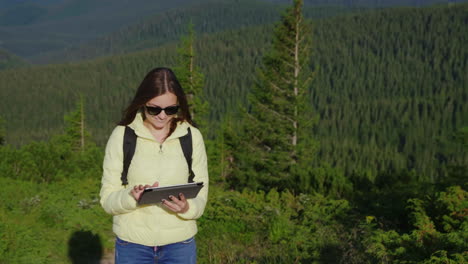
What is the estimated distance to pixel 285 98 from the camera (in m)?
25.8

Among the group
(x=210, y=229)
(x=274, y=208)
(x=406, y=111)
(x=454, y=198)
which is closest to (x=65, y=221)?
(x=210, y=229)

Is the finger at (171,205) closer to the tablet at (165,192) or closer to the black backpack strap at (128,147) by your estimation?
the tablet at (165,192)

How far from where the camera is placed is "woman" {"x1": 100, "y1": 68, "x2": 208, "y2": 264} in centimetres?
338

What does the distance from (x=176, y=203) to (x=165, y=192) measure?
0.17m

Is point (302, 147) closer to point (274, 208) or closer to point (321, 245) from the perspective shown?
point (274, 208)

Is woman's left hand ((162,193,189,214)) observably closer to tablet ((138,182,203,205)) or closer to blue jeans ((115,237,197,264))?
tablet ((138,182,203,205))

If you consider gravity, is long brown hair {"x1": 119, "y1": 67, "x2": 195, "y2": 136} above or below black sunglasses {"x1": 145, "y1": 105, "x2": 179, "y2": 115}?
above

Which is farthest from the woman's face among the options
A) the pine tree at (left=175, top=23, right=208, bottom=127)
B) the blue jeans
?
the pine tree at (left=175, top=23, right=208, bottom=127)

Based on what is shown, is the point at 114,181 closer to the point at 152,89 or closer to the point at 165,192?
the point at 165,192

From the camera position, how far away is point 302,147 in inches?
944

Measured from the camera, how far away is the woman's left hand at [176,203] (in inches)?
127

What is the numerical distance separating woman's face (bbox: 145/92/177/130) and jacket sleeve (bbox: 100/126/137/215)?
0.78ft

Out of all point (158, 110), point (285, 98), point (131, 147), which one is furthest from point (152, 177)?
point (285, 98)

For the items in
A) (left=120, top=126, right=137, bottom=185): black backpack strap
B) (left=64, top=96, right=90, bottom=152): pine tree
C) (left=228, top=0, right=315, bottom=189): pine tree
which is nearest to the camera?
(left=120, top=126, right=137, bottom=185): black backpack strap
